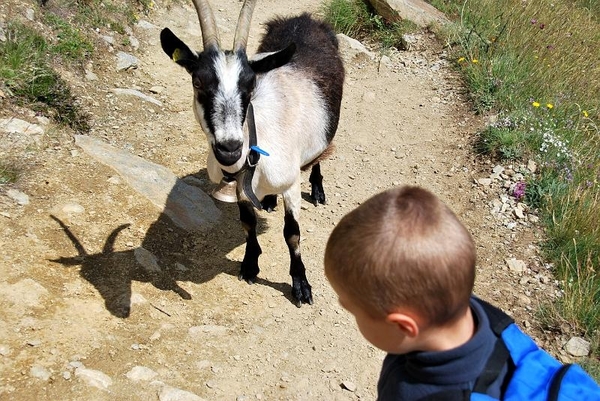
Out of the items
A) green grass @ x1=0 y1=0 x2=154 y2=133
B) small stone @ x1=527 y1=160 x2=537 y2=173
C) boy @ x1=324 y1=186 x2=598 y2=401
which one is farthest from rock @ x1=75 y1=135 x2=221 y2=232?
boy @ x1=324 y1=186 x2=598 y2=401

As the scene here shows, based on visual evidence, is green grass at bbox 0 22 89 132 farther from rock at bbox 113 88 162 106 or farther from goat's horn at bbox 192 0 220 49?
goat's horn at bbox 192 0 220 49

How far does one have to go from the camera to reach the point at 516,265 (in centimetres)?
519

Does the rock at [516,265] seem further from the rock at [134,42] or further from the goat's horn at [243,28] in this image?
the rock at [134,42]

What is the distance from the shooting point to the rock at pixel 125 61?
6910 mm

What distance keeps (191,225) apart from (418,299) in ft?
12.6

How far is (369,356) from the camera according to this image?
4.26 metres

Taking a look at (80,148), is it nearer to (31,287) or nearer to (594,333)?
(31,287)

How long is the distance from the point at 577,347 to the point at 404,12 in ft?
17.7

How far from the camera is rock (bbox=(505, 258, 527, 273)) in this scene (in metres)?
5.17

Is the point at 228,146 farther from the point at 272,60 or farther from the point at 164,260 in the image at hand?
the point at 164,260

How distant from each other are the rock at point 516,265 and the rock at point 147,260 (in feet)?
9.26

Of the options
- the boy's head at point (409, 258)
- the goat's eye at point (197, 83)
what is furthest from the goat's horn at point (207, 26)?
the boy's head at point (409, 258)

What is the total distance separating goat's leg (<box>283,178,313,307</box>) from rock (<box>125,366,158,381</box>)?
4.29ft

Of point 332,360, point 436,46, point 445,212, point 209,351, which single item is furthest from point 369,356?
point 436,46
